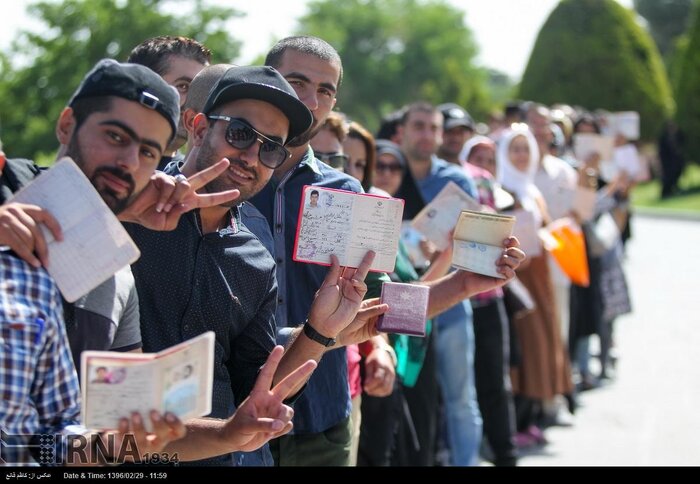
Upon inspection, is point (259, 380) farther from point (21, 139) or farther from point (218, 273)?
point (21, 139)

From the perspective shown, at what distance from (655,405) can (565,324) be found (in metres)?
0.96

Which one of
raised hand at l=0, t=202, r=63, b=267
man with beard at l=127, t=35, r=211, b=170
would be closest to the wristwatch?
raised hand at l=0, t=202, r=63, b=267

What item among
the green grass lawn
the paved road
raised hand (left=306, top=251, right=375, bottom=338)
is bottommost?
the paved road

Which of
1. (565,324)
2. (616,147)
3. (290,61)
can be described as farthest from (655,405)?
(290,61)

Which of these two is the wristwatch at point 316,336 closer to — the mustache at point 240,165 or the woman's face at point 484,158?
the mustache at point 240,165

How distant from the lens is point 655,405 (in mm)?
9078

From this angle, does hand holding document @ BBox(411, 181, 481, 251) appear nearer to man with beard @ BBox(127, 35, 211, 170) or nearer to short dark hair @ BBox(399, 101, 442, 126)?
man with beard @ BBox(127, 35, 211, 170)

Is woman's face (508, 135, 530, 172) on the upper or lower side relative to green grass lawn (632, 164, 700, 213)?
upper

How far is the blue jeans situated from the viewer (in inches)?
260

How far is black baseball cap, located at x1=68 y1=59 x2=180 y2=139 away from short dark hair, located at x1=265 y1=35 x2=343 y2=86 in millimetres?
1626

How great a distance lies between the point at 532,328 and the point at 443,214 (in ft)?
11.9

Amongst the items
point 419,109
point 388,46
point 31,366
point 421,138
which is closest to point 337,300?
point 31,366

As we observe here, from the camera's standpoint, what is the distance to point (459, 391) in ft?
22.0

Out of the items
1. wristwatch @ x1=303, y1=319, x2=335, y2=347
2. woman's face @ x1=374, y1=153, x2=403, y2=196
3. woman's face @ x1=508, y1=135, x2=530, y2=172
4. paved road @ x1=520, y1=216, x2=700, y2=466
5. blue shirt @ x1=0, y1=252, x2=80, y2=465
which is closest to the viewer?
blue shirt @ x1=0, y1=252, x2=80, y2=465
